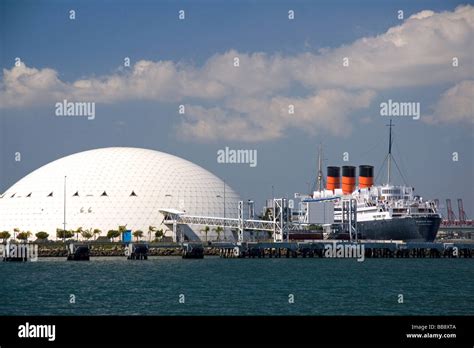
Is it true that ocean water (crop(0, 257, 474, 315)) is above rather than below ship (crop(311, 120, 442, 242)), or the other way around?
below

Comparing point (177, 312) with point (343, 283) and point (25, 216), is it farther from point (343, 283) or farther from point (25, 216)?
point (25, 216)

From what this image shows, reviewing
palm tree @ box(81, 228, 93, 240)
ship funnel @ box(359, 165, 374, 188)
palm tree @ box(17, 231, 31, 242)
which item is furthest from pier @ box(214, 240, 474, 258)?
ship funnel @ box(359, 165, 374, 188)

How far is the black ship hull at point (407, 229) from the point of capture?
150 meters

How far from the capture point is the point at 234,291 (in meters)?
64.8

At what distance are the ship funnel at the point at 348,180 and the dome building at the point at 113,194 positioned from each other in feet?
82.0

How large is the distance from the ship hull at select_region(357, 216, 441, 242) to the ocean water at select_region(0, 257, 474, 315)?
5402cm

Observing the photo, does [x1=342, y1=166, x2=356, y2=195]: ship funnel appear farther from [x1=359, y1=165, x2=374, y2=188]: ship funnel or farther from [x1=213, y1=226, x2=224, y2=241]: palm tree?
[x1=213, y1=226, x2=224, y2=241]: palm tree

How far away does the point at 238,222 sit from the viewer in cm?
14925

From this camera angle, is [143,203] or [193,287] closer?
[193,287]

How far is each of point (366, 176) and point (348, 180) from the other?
5017mm

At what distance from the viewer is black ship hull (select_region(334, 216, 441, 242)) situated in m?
150

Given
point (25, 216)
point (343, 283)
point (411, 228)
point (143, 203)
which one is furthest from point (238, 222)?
point (343, 283)

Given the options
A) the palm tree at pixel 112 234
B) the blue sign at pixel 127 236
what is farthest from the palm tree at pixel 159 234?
the blue sign at pixel 127 236
